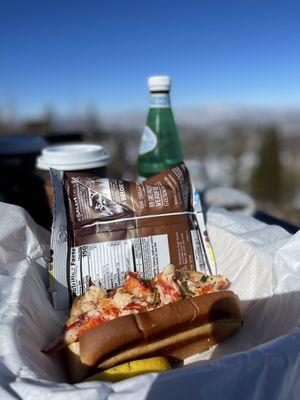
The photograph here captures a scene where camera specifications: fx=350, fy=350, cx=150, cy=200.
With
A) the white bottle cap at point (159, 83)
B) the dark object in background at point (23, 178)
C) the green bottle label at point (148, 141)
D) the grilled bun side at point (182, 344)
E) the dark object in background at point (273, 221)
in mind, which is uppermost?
the white bottle cap at point (159, 83)

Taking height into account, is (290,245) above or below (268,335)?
above

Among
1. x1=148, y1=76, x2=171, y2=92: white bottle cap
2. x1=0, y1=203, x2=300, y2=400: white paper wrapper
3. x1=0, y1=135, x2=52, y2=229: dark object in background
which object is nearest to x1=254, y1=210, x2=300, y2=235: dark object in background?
x1=0, y1=203, x2=300, y2=400: white paper wrapper

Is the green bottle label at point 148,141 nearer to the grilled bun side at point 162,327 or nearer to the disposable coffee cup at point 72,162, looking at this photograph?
the disposable coffee cup at point 72,162

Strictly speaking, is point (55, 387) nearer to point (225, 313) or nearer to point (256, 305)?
point (225, 313)

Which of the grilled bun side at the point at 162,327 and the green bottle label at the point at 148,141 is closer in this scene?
the grilled bun side at the point at 162,327

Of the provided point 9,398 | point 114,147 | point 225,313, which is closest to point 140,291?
point 225,313

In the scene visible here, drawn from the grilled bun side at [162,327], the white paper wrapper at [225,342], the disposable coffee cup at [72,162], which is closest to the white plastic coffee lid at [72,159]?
the disposable coffee cup at [72,162]

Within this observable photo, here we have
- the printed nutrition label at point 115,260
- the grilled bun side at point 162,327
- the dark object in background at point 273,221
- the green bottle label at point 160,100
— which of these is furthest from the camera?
the dark object in background at point 273,221

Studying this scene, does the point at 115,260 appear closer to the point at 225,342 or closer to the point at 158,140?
the point at 225,342
